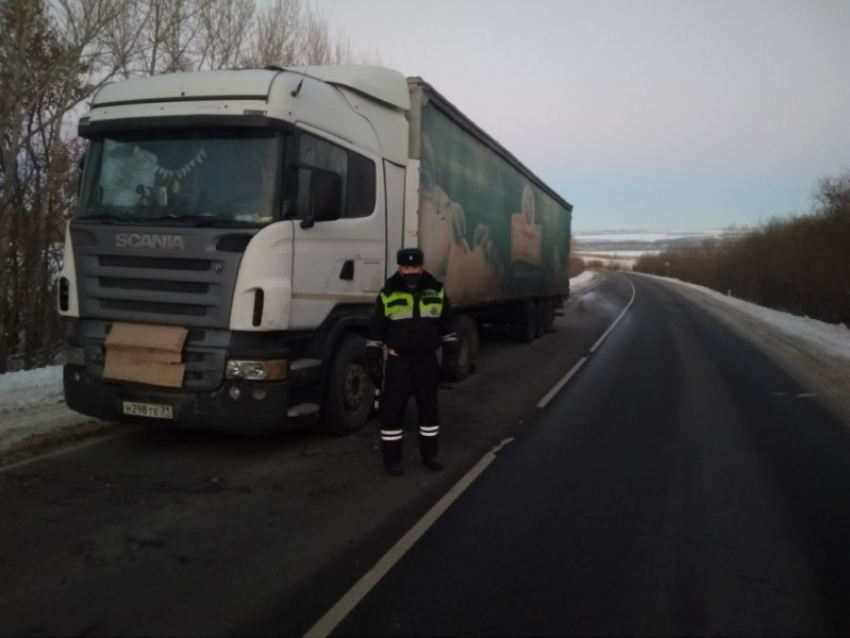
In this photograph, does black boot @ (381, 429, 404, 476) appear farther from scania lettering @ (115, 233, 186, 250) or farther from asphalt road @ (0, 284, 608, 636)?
scania lettering @ (115, 233, 186, 250)

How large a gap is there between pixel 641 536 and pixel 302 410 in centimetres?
296

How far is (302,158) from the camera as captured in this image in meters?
6.37

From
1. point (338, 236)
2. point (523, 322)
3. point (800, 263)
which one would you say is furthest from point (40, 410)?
point (800, 263)

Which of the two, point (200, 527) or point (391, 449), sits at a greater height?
point (391, 449)

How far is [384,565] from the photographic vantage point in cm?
426

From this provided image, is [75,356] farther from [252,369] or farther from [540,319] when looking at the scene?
[540,319]

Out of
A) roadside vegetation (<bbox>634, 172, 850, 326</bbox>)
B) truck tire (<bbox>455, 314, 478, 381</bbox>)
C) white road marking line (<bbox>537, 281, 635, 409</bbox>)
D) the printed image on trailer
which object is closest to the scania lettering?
the printed image on trailer

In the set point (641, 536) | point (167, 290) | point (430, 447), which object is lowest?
point (641, 536)

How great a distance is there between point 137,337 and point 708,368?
10094mm

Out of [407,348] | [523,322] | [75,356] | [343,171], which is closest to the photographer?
[407,348]

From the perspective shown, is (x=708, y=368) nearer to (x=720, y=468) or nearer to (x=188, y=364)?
(x=720, y=468)

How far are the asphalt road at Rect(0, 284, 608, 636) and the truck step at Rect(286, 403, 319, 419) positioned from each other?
16.6 inches

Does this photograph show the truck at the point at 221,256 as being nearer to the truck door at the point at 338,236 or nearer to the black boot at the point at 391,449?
the truck door at the point at 338,236

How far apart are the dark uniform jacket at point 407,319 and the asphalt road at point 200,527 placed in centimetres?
107
